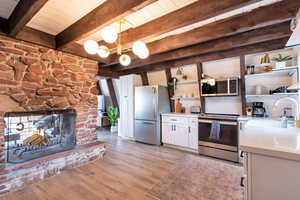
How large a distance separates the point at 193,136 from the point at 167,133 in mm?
783

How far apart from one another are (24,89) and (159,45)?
8.68 ft

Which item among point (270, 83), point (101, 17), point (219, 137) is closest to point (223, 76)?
point (270, 83)

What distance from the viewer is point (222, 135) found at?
10.4ft

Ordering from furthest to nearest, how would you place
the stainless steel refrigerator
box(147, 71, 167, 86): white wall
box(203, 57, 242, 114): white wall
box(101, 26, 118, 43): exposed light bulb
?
box(147, 71, 167, 86): white wall, the stainless steel refrigerator, box(203, 57, 242, 114): white wall, box(101, 26, 118, 43): exposed light bulb

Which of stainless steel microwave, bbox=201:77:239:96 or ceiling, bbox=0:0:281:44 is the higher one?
ceiling, bbox=0:0:281:44

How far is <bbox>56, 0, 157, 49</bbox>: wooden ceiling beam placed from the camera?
1.49 metres

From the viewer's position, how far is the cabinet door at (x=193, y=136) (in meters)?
3.53

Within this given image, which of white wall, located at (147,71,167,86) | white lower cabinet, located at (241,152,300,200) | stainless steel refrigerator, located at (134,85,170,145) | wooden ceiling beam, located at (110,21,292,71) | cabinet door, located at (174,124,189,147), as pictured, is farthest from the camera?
white wall, located at (147,71,167,86)

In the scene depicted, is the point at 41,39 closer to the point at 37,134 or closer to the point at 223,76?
the point at 37,134

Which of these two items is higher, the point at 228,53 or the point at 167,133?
the point at 228,53

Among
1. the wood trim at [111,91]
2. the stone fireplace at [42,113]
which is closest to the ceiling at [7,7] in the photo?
the stone fireplace at [42,113]

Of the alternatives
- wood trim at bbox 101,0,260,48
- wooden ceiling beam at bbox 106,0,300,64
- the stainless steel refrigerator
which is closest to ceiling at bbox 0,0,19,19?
wood trim at bbox 101,0,260,48

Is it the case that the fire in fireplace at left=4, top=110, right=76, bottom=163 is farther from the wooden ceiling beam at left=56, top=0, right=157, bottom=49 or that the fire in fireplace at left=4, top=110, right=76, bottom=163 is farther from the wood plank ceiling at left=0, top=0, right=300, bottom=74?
the wooden ceiling beam at left=56, top=0, right=157, bottom=49

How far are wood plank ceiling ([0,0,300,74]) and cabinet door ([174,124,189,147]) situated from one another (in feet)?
6.94
